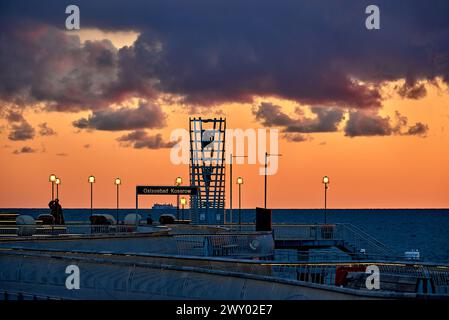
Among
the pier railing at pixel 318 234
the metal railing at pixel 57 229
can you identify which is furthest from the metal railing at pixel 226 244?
the pier railing at pixel 318 234

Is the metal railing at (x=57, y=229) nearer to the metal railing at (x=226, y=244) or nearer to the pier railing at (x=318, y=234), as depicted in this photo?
the metal railing at (x=226, y=244)

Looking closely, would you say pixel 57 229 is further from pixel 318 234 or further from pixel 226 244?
pixel 318 234

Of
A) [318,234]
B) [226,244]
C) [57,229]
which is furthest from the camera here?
[318,234]

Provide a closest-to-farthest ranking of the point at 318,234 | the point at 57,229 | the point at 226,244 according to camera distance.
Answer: the point at 226,244 < the point at 57,229 < the point at 318,234

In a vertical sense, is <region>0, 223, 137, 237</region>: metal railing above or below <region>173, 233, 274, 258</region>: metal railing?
above

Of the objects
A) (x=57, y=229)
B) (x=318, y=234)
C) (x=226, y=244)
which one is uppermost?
(x=57, y=229)

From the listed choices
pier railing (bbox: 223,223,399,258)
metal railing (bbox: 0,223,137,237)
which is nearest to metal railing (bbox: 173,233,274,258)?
metal railing (bbox: 0,223,137,237)

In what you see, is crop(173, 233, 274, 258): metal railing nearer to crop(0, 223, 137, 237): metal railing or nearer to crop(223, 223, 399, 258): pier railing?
crop(0, 223, 137, 237): metal railing

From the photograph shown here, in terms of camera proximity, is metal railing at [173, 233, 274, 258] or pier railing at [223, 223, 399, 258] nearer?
metal railing at [173, 233, 274, 258]

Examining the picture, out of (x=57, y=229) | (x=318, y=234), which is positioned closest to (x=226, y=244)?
(x=57, y=229)
